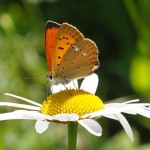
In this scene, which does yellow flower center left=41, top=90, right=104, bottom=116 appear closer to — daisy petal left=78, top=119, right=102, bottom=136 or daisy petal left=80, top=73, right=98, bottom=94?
daisy petal left=78, top=119, right=102, bottom=136

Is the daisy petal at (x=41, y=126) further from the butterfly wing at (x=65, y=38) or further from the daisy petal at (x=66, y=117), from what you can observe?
the butterfly wing at (x=65, y=38)

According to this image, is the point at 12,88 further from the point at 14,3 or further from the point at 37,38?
the point at 14,3

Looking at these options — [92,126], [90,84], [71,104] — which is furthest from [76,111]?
[90,84]

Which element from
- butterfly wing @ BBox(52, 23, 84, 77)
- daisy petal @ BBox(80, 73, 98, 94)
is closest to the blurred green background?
daisy petal @ BBox(80, 73, 98, 94)

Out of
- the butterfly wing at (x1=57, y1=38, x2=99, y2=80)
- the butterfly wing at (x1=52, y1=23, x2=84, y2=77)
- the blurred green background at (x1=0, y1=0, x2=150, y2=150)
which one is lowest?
the blurred green background at (x1=0, y1=0, x2=150, y2=150)

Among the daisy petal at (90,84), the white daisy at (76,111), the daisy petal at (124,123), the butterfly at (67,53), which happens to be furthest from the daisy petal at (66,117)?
the daisy petal at (90,84)
